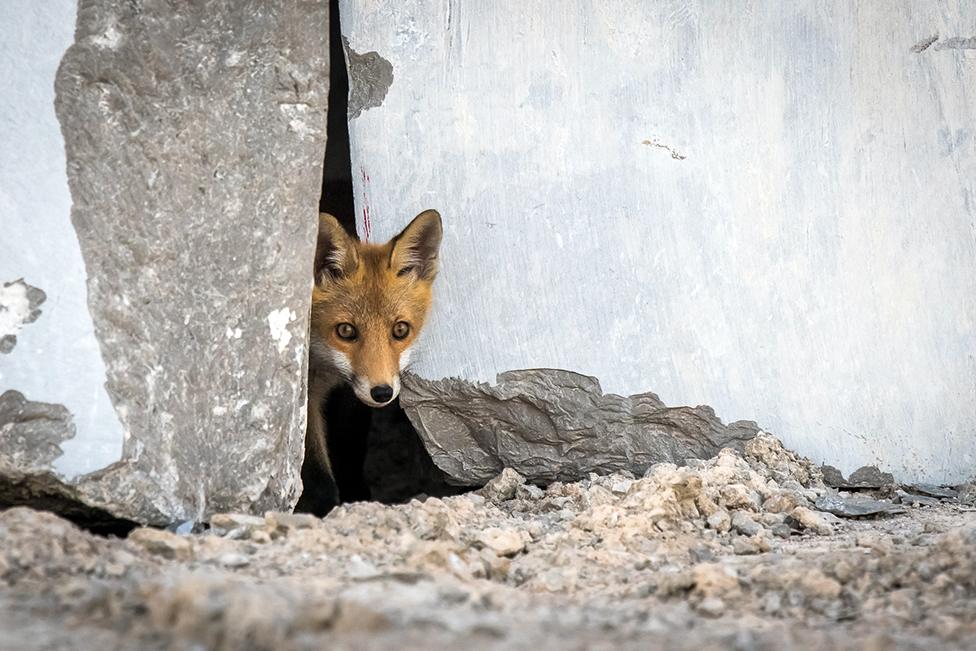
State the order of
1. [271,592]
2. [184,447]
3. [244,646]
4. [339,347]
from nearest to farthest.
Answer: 1. [244,646]
2. [271,592]
3. [184,447]
4. [339,347]

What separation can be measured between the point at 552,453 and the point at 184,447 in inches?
56.9

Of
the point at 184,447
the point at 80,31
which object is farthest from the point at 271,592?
the point at 80,31

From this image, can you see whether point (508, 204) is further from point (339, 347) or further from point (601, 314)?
point (339, 347)

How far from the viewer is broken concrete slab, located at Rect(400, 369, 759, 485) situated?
350 cm

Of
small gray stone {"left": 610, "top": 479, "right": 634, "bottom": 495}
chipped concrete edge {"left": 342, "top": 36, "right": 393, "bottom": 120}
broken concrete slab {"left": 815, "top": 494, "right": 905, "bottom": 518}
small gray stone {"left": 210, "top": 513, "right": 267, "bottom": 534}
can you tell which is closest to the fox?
chipped concrete edge {"left": 342, "top": 36, "right": 393, "bottom": 120}

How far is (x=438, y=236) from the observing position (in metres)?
3.63

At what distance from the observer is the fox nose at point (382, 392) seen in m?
Result: 3.60

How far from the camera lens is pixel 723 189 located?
11.6 ft

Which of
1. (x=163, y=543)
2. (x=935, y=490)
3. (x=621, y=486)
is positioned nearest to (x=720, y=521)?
(x=621, y=486)

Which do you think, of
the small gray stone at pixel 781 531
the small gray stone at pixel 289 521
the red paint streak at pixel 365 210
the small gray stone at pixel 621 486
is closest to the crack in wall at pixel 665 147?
the red paint streak at pixel 365 210

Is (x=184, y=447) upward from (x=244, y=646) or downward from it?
upward

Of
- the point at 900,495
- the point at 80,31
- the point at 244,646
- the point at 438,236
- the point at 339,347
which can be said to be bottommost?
the point at 244,646

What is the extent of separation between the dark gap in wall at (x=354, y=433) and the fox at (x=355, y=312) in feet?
1.24

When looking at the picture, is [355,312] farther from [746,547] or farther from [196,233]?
[746,547]
